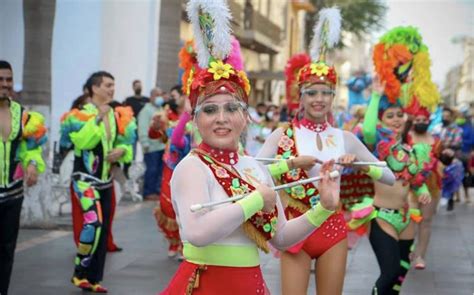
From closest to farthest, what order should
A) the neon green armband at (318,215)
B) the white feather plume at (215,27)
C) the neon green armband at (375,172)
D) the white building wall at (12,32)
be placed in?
the neon green armband at (318,215) < the white feather plume at (215,27) < the neon green armband at (375,172) < the white building wall at (12,32)

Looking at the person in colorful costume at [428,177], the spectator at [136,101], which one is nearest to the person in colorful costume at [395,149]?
the person in colorful costume at [428,177]

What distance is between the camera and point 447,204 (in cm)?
1961

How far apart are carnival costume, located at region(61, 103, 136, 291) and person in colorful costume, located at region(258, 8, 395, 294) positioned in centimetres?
265

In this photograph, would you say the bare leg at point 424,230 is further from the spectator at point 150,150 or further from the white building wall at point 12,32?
the spectator at point 150,150

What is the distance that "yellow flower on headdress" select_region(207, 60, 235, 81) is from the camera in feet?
15.7

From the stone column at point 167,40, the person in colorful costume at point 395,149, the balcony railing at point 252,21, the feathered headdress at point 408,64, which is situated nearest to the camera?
the person in colorful costume at point 395,149

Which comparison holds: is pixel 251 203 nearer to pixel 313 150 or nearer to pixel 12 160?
pixel 313 150

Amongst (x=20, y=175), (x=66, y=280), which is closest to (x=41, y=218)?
(x=66, y=280)

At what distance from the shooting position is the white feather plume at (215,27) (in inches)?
192

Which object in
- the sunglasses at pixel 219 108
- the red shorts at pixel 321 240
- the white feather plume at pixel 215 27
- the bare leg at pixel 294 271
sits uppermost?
the white feather plume at pixel 215 27

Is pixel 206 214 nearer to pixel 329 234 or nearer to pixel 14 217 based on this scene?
pixel 329 234

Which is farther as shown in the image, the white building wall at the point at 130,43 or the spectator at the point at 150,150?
the white building wall at the point at 130,43

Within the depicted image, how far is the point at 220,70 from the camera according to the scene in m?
4.80

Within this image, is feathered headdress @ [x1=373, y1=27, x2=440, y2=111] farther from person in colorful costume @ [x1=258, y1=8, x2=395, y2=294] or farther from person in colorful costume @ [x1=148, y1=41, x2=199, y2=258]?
person in colorful costume @ [x1=148, y1=41, x2=199, y2=258]
